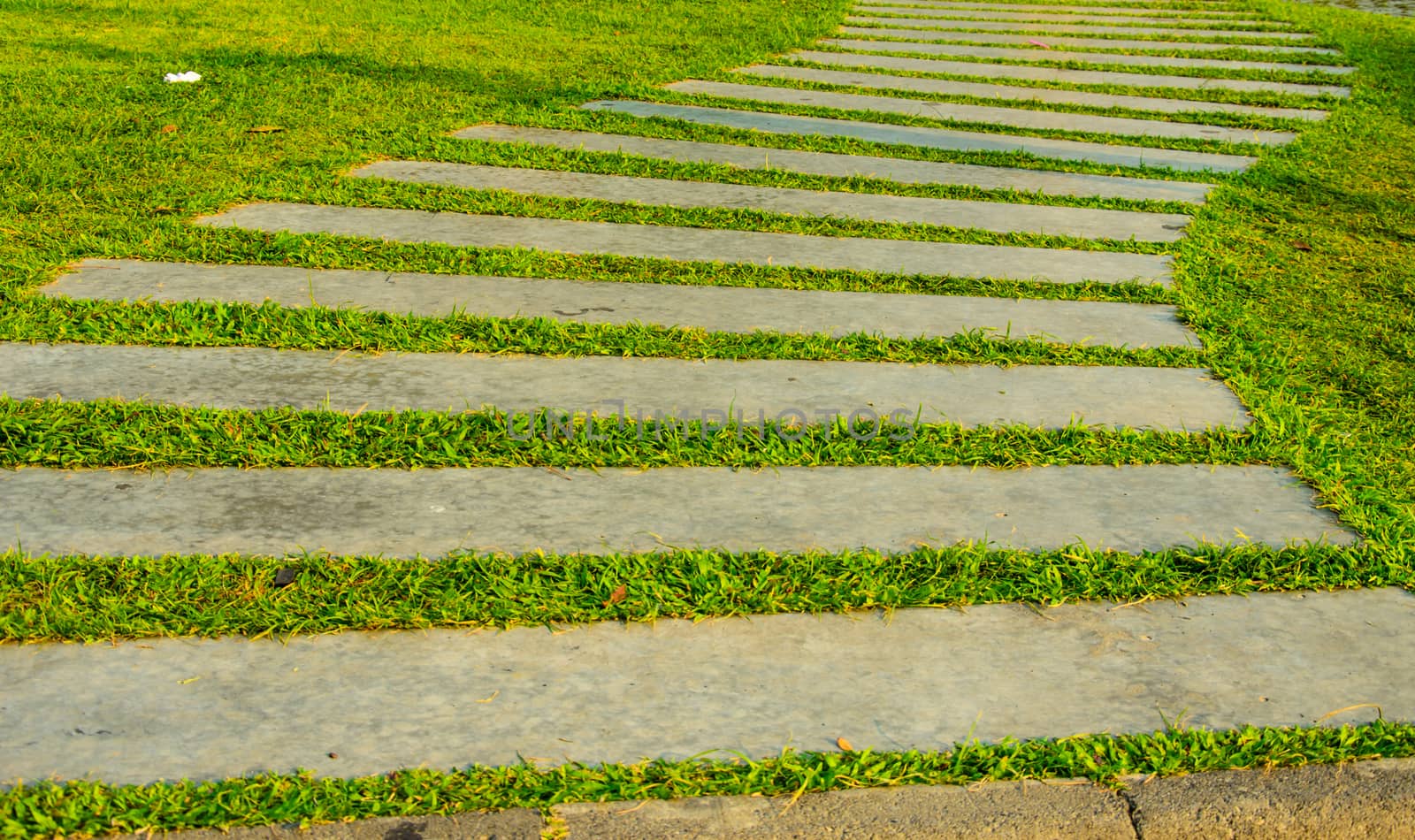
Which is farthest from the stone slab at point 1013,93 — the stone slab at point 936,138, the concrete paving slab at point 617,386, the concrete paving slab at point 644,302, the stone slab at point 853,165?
the concrete paving slab at point 617,386

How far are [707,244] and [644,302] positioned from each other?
0.64 m

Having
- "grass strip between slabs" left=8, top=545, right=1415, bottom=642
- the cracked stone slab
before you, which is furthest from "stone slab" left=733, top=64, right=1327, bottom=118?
"grass strip between slabs" left=8, top=545, right=1415, bottom=642

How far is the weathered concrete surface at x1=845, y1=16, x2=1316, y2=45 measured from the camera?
9062 millimetres

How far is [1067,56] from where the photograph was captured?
27.2 ft

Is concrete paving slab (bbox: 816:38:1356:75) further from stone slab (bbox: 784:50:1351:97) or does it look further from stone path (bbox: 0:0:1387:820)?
stone path (bbox: 0:0:1387:820)

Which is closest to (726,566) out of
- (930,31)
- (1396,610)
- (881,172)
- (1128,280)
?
(1396,610)

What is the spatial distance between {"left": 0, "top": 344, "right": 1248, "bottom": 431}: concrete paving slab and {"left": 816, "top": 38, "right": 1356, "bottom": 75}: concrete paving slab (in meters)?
5.34

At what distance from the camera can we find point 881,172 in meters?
5.25

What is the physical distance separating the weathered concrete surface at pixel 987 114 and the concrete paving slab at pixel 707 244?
216cm

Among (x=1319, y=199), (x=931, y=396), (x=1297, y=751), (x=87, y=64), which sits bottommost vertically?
(x=1297, y=751)

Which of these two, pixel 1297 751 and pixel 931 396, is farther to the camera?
pixel 931 396

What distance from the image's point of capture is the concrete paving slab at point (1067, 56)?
26.1 ft

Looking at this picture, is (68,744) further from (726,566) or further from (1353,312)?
(1353,312)

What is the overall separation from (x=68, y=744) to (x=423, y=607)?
24.0 inches
